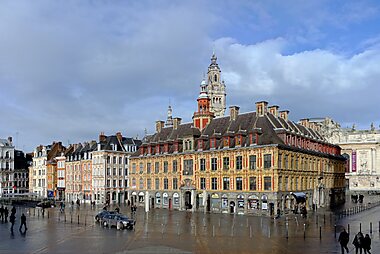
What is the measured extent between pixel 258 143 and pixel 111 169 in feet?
137

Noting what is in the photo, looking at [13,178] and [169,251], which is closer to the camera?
[169,251]

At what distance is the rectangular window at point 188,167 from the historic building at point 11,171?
6692 cm

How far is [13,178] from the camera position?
394 feet

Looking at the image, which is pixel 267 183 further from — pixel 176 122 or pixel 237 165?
pixel 176 122

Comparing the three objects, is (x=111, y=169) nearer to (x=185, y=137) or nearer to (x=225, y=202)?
(x=185, y=137)

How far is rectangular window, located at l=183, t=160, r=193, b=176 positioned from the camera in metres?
66.1

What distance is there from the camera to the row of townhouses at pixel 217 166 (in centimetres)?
5641

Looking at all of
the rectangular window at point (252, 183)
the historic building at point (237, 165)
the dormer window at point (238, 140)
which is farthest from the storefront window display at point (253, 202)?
the dormer window at point (238, 140)

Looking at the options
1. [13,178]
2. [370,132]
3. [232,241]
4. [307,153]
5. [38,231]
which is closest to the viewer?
[232,241]

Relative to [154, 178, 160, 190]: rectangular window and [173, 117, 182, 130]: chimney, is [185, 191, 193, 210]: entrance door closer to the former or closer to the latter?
[154, 178, 160, 190]: rectangular window

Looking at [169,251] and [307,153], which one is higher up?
[307,153]

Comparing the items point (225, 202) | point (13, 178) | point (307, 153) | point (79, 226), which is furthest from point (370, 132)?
point (79, 226)

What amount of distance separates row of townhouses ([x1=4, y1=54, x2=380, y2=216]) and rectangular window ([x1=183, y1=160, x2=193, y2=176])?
5.9 inches

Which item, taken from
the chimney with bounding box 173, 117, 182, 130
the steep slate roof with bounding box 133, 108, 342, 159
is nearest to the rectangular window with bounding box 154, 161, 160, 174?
the steep slate roof with bounding box 133, 108, 342, 159
